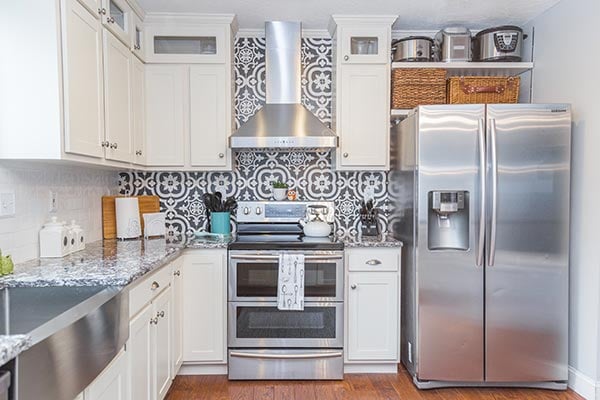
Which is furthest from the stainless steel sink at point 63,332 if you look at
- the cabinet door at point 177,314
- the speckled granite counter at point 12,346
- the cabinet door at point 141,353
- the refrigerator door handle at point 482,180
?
the refrigerator door handle at point 482,180

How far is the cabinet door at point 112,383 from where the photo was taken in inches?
54.2

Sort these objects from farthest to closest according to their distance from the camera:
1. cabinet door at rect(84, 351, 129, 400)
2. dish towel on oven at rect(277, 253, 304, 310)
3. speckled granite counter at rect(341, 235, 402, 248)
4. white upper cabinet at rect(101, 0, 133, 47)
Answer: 1. speckled granite counter at rect(341, 235, 402, 248)
2. dish towel on oven at rect(277, 253, 304, 310)
3. white upper cabinet at rect(101, 0, 133, 47)
4. cabinet door at rect(84, 351, 129, 400)

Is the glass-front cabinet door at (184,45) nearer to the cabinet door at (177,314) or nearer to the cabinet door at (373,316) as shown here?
the cabinet door at (177,314)

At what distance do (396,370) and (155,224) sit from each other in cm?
203

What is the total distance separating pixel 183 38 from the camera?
2980 mm

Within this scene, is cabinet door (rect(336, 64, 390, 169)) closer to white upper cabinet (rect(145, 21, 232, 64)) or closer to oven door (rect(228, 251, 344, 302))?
oven door (rect(228, 251, 344, 302))

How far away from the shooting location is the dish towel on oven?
2.62 m

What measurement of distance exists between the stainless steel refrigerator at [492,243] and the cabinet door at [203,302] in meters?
1.29

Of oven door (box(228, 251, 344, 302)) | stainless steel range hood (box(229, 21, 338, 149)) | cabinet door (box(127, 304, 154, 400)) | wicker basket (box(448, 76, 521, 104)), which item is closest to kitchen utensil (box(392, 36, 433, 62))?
wicker basket (box(448, 76, 521, 104))

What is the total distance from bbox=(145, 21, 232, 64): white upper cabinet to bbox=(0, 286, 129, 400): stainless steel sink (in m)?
1.92

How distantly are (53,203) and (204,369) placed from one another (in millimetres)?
1468

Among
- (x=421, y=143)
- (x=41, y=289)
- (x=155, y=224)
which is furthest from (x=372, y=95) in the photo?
(x=41, y=289)

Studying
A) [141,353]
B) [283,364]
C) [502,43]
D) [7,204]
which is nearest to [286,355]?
[283,364]

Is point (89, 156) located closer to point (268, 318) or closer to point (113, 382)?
point (113, 382)
